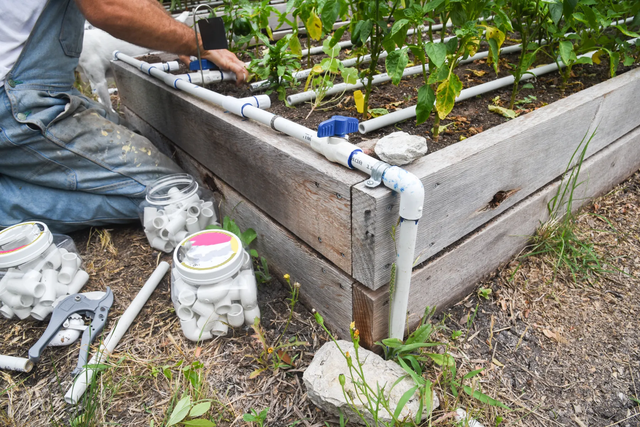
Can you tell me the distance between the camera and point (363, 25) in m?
1.38

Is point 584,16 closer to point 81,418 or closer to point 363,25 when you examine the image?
point 363,25

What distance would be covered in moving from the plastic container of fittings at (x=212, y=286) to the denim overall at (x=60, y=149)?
2.37 feet

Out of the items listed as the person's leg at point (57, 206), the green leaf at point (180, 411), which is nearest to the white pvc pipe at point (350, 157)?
the green leaf at point (180, 411)

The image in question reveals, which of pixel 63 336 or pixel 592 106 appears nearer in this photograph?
pixel 63 336

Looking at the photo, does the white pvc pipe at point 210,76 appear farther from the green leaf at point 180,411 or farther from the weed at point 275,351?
the green leaf at point 180,411

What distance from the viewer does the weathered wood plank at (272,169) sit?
3.72ft

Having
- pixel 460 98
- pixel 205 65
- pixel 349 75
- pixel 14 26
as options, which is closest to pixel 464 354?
pixel 460 98

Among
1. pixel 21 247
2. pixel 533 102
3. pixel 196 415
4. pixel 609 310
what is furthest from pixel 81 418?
pixel 533 102

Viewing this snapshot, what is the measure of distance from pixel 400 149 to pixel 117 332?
1048 millimetres

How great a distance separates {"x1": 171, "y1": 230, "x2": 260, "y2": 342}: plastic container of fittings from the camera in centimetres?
124

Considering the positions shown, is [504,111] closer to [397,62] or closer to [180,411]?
[397,62]

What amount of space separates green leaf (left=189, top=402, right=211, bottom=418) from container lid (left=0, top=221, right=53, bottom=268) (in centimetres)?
80

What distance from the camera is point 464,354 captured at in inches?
50.7

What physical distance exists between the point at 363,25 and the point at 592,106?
34.7 inches
